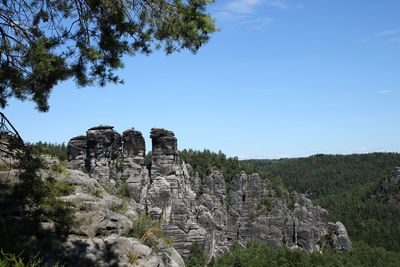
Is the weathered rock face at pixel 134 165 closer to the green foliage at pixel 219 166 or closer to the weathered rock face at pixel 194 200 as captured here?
the weathered rock face at pixel 194 200

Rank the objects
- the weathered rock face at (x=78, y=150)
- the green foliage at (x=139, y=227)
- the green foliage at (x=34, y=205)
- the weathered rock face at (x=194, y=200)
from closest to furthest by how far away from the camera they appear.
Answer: the green foliage at (x=34, y=205) → the green foliage at (x=139, y=227) → the weathered rock face at (x=194, y=200) → the weathered rock face at (x=78, y=150)

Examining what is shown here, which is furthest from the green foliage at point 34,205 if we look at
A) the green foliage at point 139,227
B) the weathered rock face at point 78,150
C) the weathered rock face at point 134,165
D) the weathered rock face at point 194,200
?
the weathered rock face at point 78,150

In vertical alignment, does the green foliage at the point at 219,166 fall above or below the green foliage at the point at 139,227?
above

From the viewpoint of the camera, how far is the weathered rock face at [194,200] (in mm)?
55969

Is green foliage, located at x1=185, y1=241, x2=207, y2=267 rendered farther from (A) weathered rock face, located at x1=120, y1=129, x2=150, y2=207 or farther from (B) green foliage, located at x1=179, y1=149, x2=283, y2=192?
(B) green foliage, located at x1=179, y1=149, x2=283, y2=192

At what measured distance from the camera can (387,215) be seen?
12519cm

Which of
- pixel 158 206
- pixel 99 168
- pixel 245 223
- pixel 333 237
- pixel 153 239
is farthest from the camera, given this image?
pixel 333 237

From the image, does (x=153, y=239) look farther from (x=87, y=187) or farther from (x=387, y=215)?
(x=387, y=215)

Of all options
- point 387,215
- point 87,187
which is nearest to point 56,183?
point 87,187

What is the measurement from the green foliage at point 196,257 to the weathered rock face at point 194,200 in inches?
28.9

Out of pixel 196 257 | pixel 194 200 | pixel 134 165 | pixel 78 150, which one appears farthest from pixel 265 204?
pixel 78 150

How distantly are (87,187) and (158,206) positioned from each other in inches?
1820

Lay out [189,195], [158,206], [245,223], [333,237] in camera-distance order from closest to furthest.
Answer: [158,206]
[189,195]
[245,223]
[333,237]

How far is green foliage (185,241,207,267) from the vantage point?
47.8 metres
